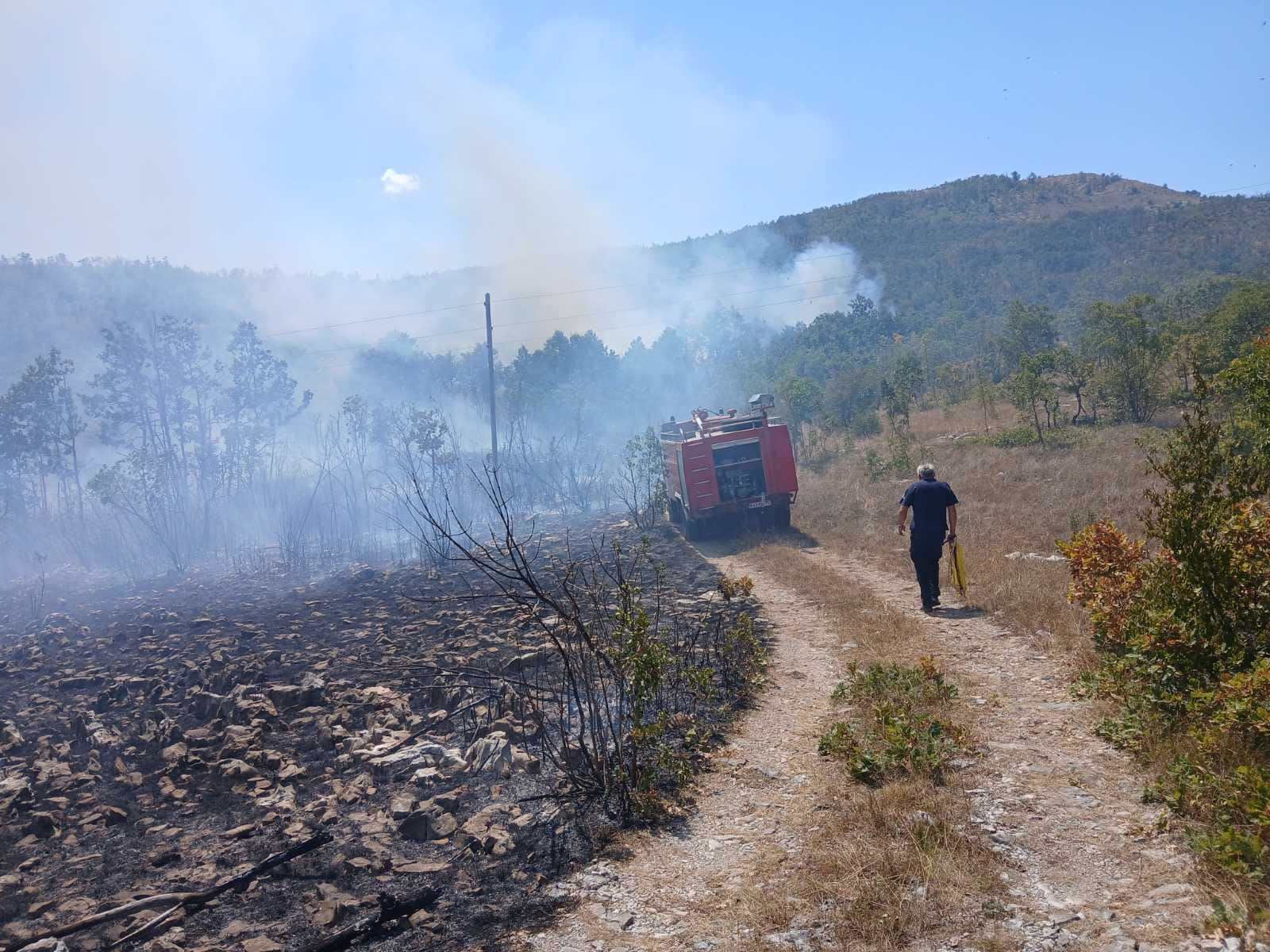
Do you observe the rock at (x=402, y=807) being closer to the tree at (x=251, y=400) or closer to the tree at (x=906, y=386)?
the tree at (x=906, y=386)

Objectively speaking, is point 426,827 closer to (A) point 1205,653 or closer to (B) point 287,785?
(B) point 287,785

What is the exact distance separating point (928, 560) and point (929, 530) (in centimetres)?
32

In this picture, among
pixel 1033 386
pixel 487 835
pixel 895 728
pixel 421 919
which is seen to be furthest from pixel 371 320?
pixel 421 919

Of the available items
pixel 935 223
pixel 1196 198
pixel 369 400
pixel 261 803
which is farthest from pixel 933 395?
pixel 1196 198

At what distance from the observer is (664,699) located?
706 cm

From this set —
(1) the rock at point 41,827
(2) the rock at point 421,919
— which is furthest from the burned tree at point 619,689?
(1) the rock at point 41,827

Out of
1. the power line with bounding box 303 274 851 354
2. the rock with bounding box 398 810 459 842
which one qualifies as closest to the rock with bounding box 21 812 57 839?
the rock with bounding box 398 810 459 842

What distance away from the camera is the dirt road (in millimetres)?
3303

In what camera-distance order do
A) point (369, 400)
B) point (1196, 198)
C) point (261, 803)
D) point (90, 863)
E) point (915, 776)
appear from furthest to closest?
point (1196, 198) → point (369, 400) → point (261, 803) → point (90, 863) → point (915, 776)

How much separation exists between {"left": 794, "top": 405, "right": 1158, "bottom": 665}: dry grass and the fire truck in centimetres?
95

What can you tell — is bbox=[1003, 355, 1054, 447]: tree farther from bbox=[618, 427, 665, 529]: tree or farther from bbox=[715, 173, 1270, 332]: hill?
bbox=[715, 173, 1270, 332]: hill

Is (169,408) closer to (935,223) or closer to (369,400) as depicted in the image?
(369,400)

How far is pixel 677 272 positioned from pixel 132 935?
265 ft

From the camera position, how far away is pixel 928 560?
9172 mm
